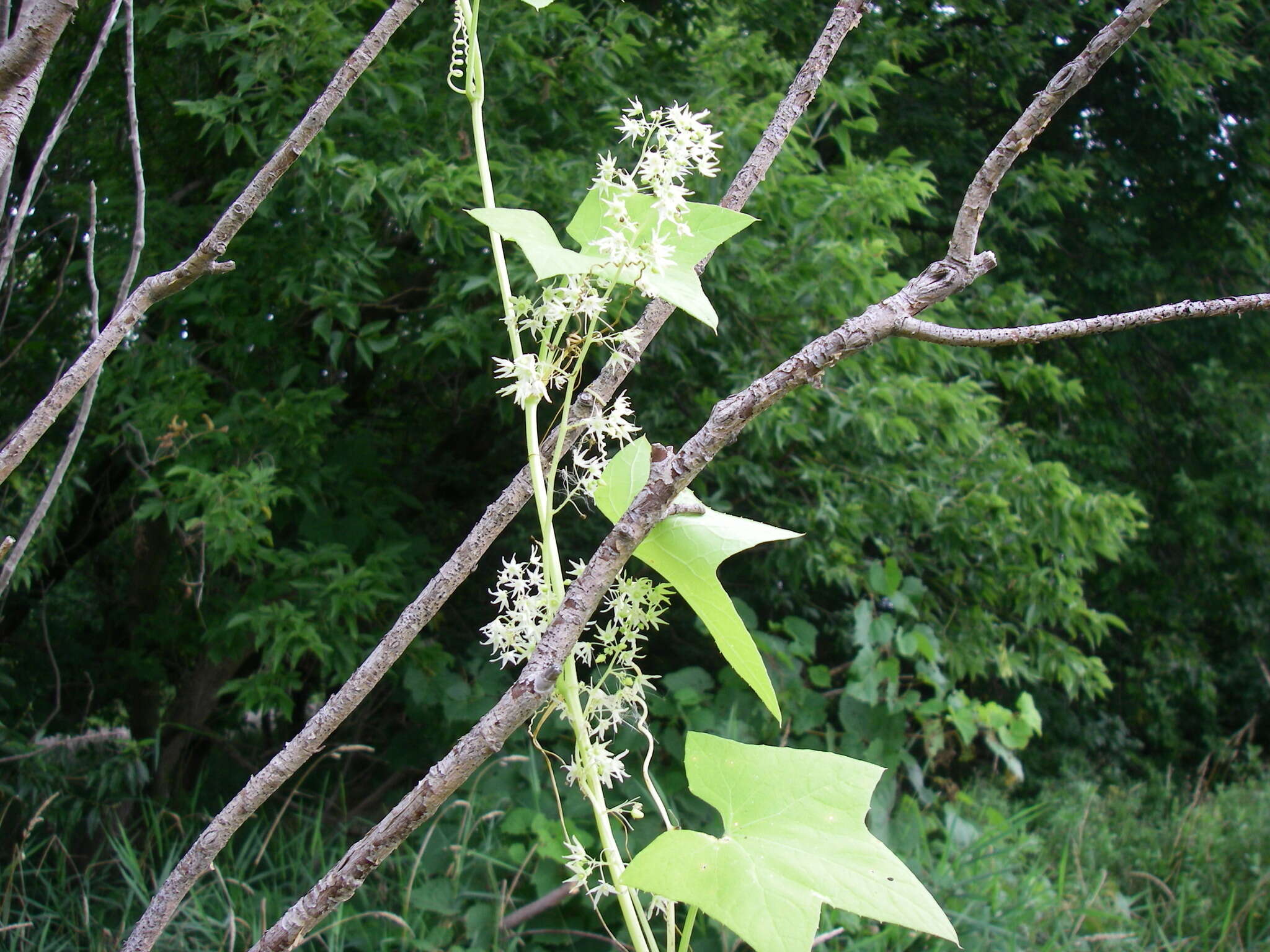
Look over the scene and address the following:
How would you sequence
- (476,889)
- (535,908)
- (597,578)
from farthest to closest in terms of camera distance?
(476,889) → (535,908) → (597,578)

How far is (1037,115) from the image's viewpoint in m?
0.44

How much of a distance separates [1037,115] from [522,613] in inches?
14.6

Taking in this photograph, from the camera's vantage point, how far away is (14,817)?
282cm

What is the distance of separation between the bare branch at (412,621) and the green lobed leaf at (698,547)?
2.8 inches

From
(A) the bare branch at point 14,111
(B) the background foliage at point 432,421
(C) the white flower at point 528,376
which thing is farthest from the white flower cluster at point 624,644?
(B) the background foliage at point 432,421

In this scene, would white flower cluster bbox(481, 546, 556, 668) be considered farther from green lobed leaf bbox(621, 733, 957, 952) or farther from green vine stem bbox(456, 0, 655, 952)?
green lobed leaf bbox(621, 733, 957, 952)

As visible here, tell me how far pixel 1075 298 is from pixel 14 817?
570 cm

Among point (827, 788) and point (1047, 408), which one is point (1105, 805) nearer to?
point (1047, 408)

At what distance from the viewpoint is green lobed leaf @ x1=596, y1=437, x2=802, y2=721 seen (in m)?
0.47

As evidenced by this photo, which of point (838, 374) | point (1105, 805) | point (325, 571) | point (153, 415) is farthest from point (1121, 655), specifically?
point (153, 415)

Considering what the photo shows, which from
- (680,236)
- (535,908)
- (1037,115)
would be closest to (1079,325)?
(1037,115)

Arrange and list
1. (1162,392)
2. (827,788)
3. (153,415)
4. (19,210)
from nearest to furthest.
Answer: (827,788)
(19,210)
(153,415)
(1162,392)

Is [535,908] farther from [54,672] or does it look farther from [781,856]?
[54,672]

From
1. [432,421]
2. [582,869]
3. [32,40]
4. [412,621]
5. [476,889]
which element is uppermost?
[32,40]
